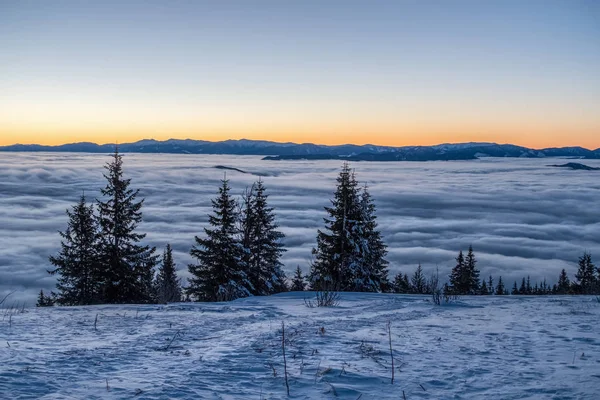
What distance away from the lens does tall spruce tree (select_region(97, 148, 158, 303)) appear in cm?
2307

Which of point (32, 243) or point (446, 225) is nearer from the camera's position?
point (32, 243)

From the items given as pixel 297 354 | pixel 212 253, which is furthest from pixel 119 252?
pixel 297 354

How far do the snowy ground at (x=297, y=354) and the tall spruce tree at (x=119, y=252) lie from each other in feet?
55.8

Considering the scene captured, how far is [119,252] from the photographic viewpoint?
23.4 m

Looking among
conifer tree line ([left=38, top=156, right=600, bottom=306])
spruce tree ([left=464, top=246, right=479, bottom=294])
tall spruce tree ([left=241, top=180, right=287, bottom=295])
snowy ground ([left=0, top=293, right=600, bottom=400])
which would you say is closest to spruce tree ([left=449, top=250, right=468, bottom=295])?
spruce tree ([left=464, top=246, right=479, bottom=294])

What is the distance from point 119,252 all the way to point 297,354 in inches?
850

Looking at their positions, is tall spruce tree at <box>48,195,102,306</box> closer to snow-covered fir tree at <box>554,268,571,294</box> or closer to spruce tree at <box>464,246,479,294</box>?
snow-covered fir tree at <box>554,268,571,294</box>

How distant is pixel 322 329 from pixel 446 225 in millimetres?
200148

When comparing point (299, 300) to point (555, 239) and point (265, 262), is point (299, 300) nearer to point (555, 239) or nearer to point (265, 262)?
point (265, 262)

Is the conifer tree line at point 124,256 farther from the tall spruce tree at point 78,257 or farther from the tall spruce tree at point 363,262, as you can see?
the tall spruce tree at point 363,262

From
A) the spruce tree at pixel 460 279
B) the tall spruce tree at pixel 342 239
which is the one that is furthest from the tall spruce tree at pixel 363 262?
the spruce tree at pixel 460 279

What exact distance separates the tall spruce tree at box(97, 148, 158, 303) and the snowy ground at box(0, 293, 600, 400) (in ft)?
55.8

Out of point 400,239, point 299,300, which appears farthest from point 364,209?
point 400,239

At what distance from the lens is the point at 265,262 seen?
1150 inches
